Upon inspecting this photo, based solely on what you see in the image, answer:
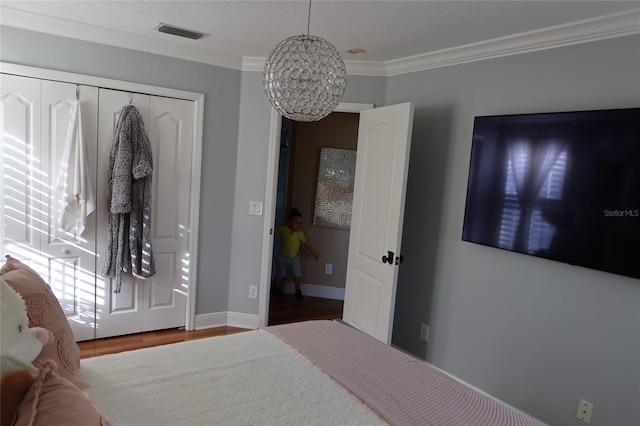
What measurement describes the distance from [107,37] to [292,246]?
2.59m

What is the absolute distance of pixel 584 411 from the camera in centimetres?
213

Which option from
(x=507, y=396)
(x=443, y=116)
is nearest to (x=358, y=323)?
(x=507, y=396)

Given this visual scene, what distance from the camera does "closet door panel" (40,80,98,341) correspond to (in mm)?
2777

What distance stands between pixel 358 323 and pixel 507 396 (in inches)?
45.8

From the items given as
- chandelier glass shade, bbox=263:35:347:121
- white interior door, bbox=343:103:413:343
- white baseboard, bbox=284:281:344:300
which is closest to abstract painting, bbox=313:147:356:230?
white baseboard, bbox=284:281:344:300

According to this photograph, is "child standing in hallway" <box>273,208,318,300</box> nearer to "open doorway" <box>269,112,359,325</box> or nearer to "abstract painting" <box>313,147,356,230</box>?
"open doorway" <box>269,112,359,325</box>

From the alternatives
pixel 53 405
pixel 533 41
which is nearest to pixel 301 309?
pixel 533 41

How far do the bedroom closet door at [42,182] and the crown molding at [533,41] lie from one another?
7.91ft

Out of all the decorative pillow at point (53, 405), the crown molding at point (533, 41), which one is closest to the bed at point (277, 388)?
the decorative pillow at point (53, 405)

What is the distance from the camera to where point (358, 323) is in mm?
3254

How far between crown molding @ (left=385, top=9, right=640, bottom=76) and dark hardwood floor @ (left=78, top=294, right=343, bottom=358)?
2497mm

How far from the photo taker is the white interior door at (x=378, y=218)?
2.81 meters

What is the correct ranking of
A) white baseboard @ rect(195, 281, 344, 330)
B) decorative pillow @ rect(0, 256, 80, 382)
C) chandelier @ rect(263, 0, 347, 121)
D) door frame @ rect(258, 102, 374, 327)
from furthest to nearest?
white baseboard @ rect(195, 281, 344, 330) → door frame @ rect(258, 102, 374, 327) → chandelier @ rect(263, 0, 347, 121) → decorative pillow @ rect(0, 256, 80, 382)

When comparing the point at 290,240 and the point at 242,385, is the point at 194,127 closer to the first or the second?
the point at 290,240
